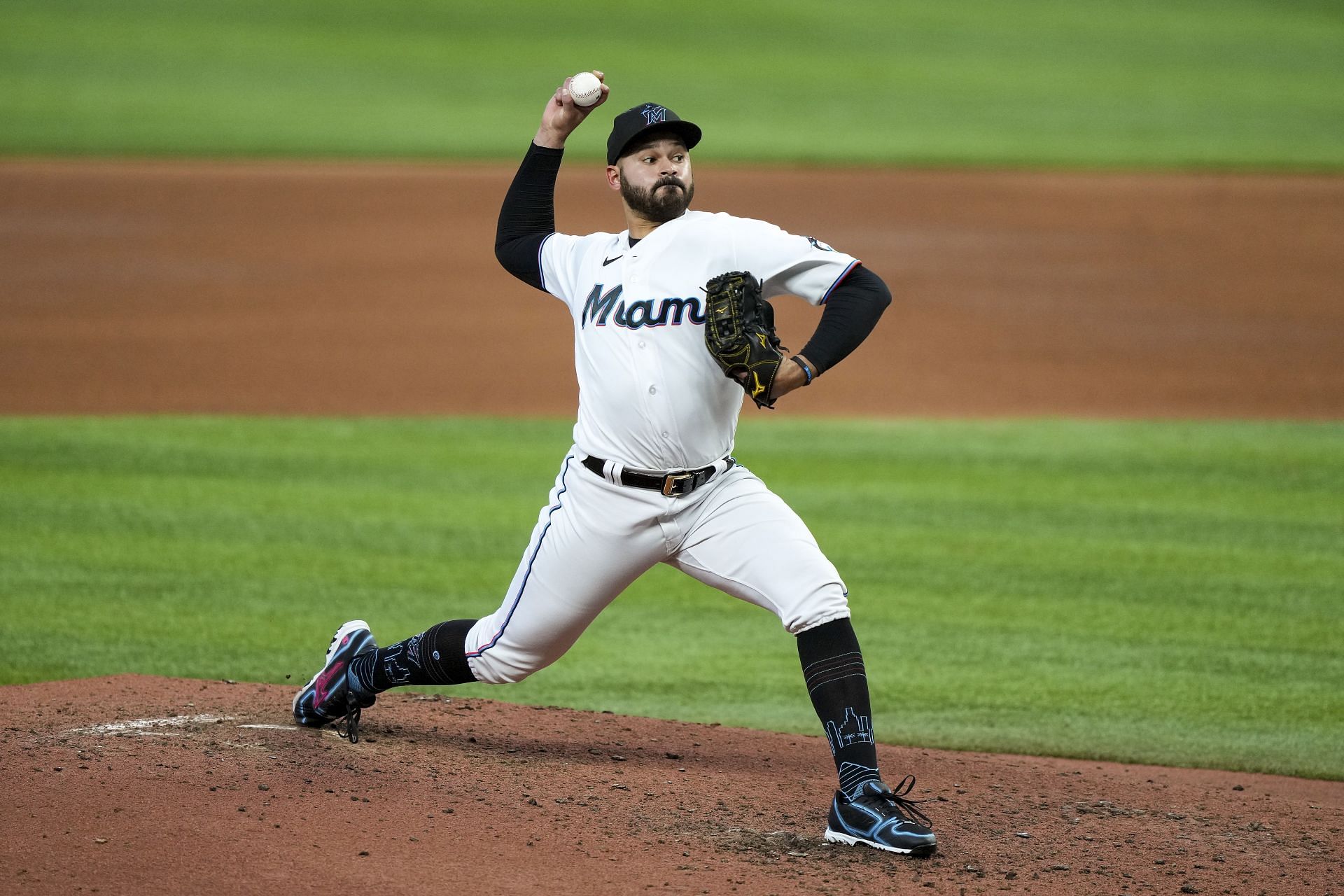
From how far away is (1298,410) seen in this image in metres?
10.6

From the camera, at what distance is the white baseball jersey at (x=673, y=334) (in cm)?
417

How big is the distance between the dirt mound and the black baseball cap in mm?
1763

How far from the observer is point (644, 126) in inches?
167

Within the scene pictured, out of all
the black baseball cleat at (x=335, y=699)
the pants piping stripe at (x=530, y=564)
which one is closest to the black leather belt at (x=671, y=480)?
the pants piping stripe at (x=530, y=564)

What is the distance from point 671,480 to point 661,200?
0.77 meters

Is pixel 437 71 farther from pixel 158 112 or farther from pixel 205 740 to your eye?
pixel 205 740

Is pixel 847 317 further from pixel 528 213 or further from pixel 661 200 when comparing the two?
pixel 528 213

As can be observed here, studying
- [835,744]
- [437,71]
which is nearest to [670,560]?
[835,744]

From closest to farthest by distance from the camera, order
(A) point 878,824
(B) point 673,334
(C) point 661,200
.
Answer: (A) point 878,824
(B) point 673,334
(C) point 661,200

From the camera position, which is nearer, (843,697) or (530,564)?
(843,697)

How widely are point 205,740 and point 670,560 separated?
4.70ft

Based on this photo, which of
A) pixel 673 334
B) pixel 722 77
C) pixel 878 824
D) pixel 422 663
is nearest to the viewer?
pixel 878 824

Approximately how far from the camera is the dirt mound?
369 cm

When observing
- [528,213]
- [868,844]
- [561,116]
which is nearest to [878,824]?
[868,844]
